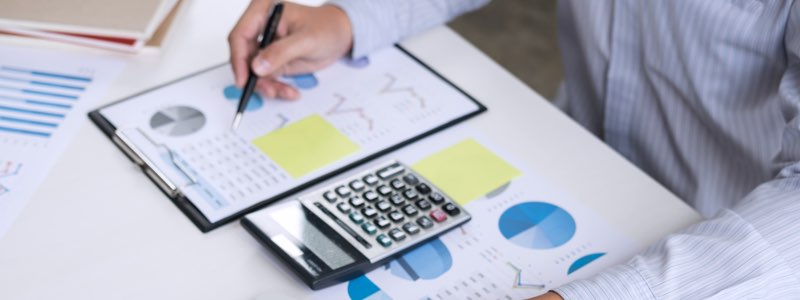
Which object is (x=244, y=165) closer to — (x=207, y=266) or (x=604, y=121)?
(x=207, y=266)

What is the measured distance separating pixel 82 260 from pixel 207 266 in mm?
101

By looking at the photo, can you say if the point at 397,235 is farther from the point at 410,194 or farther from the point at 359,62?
the point at 359,62

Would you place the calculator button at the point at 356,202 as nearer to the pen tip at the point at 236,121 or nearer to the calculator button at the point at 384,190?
the calculator button at the point at 384,190

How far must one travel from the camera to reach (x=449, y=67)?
106cm

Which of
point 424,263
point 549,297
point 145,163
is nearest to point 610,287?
point 549,297

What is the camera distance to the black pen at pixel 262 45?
945mm

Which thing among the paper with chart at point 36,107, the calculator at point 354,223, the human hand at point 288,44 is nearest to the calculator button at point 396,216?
the calculator at point 354,223

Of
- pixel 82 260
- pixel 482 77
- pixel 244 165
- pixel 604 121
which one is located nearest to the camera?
pixel 82 260

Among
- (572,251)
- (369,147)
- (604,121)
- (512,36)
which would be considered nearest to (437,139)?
(369,147)

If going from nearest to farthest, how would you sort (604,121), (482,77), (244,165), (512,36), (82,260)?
1. (82,260)
2. (244,165)
3. (482,77)
4. (604,121)
5. (512,36)

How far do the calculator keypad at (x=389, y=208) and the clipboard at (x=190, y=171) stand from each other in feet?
0.12

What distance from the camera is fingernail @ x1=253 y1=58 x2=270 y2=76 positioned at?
37.9 inches

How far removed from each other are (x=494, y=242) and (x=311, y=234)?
157 mm

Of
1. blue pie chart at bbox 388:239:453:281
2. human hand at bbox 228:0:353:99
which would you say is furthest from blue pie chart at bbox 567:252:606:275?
human hand at bbox 228:0:353:99
